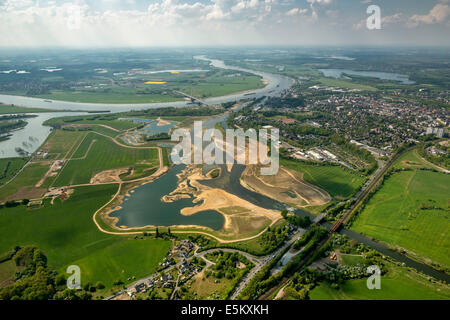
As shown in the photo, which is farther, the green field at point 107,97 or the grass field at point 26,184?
the green field at point 107,97

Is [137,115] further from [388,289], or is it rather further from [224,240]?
[388,289]

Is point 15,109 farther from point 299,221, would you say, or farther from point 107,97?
point 299,221

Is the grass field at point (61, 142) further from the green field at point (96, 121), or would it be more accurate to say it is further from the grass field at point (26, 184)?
the green field at point (96, 121)

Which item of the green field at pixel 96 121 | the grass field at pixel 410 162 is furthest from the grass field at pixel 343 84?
the green field at pixel 96 121

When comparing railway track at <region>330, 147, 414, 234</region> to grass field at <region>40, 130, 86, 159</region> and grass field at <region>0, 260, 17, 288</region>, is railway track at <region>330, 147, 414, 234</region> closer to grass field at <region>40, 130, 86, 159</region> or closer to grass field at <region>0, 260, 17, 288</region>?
grass field at <region>0, 260, 17, 288</region>

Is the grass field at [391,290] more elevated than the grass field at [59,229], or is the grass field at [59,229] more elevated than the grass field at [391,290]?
the grass field at [59,229]

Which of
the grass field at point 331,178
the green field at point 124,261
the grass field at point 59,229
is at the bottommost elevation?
the green field at point 124,261

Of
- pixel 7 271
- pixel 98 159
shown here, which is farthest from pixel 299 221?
pixel 98 159

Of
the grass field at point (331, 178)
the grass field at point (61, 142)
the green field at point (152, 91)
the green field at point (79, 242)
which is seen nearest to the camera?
the green field at point (79, 242)
